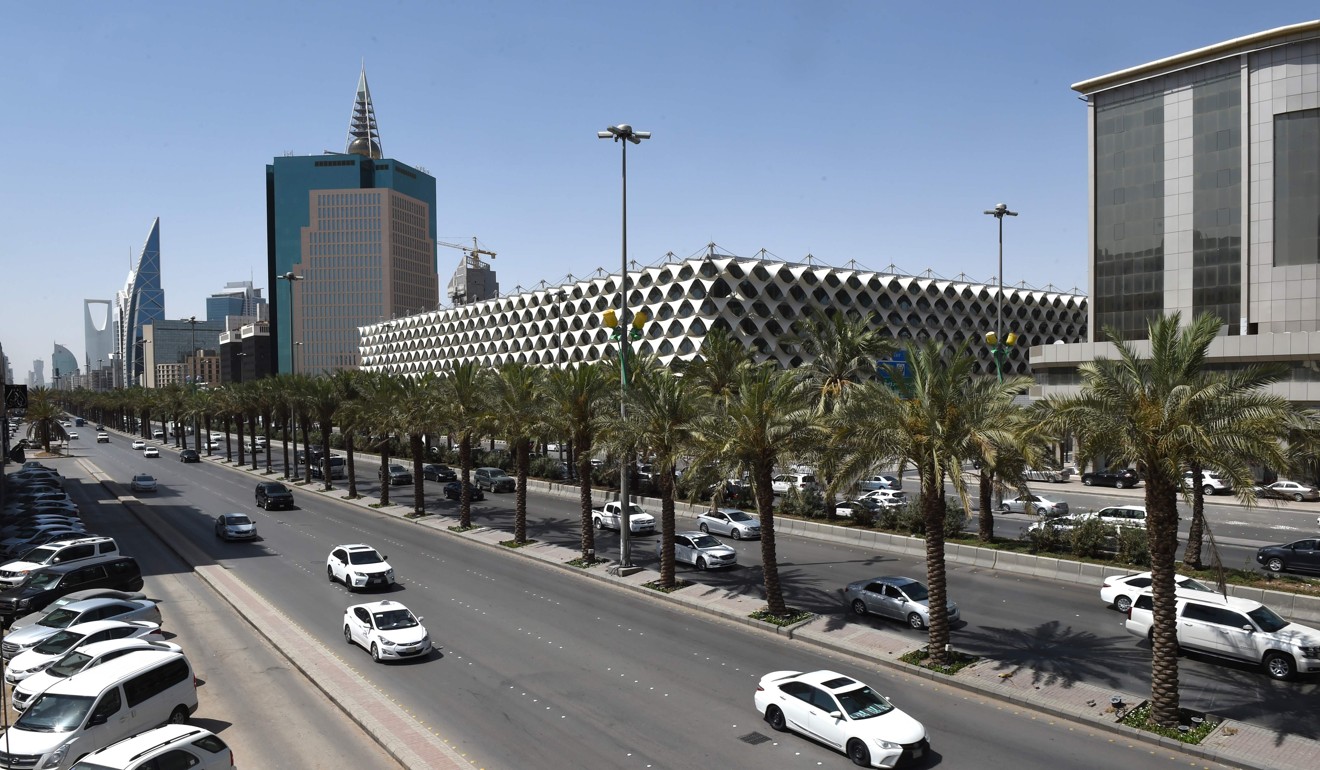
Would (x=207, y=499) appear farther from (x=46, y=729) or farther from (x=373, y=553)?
(x=46, y=729)

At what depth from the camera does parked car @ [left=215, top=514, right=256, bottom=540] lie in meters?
36.8

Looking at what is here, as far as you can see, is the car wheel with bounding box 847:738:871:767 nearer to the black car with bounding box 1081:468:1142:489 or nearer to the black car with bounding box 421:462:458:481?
the black car with bounding box 1081:468:1142:489

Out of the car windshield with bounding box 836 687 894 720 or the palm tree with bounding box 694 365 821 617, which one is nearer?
the car windshield with bounding box 836 687 894 720

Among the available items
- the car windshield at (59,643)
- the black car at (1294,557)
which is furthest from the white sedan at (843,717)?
the black car at (1294,557)

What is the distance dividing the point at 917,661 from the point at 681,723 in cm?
662

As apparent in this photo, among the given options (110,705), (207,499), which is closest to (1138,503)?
(110,705)

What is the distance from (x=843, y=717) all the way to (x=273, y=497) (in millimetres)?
41936

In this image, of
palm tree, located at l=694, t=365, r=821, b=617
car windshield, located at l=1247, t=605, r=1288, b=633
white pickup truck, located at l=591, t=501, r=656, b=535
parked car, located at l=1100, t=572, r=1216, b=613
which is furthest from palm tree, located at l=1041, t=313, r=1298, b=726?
white pickup truck, located at l=591, t=501, r=656, b=535

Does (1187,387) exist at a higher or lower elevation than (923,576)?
higher

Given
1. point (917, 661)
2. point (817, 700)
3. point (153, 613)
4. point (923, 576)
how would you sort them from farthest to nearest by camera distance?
point (923, 576), point (153, 613), point (917, 661), point (817, 700)

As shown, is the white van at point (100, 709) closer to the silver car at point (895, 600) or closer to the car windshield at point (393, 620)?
the car windshield at point (393, 620)

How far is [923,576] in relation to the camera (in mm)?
28609

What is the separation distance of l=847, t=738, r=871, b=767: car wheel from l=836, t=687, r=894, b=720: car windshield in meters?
0.43

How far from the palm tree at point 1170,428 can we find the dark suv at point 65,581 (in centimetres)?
2818
